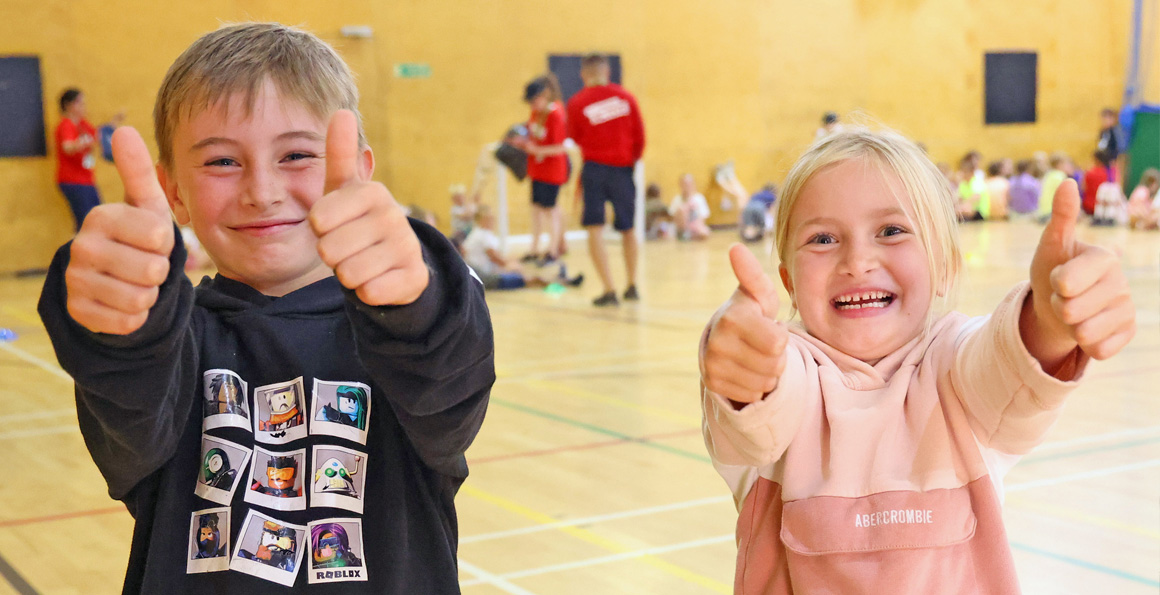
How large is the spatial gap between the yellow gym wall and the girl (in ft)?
7.13

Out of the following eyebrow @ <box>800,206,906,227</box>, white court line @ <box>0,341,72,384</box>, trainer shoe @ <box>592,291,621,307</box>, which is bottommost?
trainer shoe @ <box>592,291,621,307</box>

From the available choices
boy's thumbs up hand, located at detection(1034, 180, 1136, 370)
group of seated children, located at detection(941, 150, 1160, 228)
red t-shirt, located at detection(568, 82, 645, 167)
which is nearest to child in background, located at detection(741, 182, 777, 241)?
group of seated children, located at detection(941, 150, 1160, 228)

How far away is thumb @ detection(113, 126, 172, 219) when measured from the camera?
1079 mm

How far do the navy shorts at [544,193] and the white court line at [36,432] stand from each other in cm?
647

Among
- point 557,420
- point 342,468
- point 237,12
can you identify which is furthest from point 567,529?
point 237,12

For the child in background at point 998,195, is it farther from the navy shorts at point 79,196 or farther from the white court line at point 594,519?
the white court line at point 594,519

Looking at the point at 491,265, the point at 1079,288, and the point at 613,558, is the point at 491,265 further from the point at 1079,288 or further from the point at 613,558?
the point at 1079,288

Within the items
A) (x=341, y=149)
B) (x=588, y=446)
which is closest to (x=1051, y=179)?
(x=588, y=446)

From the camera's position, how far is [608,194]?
27.3 feet

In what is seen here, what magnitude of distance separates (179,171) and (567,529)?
211 centimetres

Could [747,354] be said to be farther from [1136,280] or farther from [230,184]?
[1136,280]

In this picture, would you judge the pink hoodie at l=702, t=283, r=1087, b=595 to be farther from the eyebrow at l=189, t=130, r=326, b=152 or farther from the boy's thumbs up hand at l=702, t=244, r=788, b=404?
the eyebrow at l=189, t=130, r=326, b=152

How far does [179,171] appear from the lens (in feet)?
5.09

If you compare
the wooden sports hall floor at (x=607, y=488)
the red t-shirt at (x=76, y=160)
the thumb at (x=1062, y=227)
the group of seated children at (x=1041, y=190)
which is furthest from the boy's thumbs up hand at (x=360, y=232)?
the group of seated children at (x=1041, y=190)
